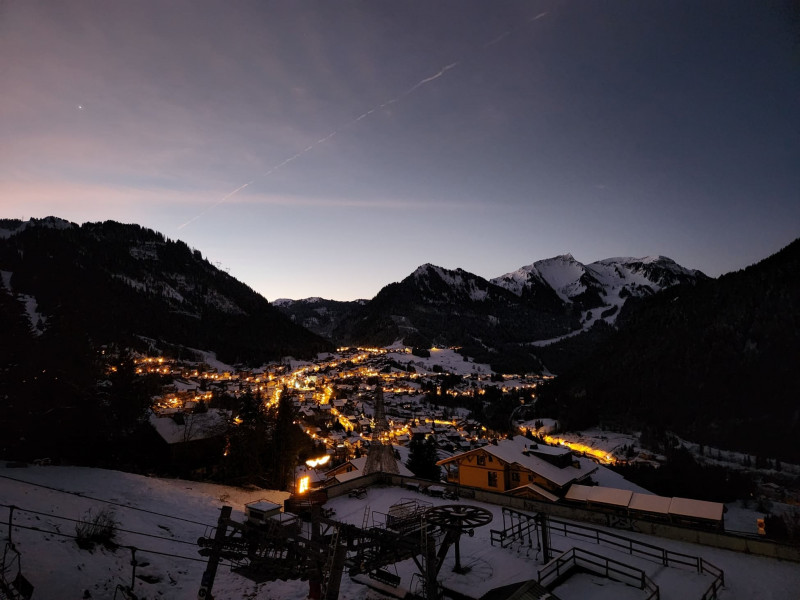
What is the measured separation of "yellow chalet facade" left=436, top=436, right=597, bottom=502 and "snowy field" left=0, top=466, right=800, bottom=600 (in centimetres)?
1154

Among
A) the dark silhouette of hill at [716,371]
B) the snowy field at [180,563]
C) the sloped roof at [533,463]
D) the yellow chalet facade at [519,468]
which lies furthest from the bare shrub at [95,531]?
the dark silhouette of hill at [716,371]

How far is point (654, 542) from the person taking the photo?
14.4 metres

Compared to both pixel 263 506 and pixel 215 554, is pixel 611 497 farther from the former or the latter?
pixel 215 554

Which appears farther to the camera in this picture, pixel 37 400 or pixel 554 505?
pixel 37 400

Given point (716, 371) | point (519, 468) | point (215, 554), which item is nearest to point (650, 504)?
point (519, 468)

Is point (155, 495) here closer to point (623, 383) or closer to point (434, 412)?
point (434, 412)

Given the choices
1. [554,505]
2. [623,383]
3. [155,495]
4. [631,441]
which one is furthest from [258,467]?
[623,383]

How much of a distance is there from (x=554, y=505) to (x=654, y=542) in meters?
3.75

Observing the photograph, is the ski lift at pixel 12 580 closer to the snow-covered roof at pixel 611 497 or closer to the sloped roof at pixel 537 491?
the snow-covered roof at pixel 611 497

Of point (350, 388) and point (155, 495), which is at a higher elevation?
point (155, 495)

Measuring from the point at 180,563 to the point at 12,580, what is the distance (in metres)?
5.49

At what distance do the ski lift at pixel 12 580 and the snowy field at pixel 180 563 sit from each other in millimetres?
275

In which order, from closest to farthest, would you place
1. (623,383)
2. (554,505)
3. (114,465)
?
(554,505), (114,465), (623,383)

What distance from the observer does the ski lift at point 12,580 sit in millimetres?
8495
